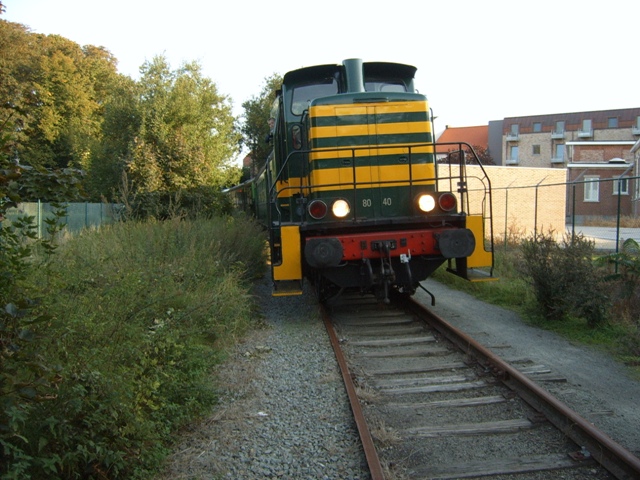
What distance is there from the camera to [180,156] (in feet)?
→ 60.0

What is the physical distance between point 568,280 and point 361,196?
3.08 metres

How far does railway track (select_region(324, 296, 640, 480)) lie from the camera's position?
3453 mm

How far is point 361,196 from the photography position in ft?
25.1

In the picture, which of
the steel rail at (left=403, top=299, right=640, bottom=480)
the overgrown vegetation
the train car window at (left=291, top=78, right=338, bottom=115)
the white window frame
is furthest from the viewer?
the white window frame

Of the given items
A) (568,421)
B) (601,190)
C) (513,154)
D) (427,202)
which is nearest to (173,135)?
(427,202)

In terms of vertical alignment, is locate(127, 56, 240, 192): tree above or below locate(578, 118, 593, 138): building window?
below

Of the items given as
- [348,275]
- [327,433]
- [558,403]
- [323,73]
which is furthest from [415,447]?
[323,73]

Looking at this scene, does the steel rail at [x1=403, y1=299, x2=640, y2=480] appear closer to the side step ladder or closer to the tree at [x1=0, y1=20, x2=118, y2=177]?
the side step ladder

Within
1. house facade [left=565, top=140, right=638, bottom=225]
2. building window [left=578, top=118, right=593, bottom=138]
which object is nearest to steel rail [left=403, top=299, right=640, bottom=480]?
house facade [left=565, top=140, right=638, bottom=225]

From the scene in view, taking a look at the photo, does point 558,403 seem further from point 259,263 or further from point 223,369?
point 259,263

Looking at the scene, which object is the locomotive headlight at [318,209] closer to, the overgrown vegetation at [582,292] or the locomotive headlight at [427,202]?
the locomotive headlight at [427,202]

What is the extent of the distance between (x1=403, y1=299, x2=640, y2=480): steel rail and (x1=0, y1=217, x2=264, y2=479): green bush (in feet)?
8.80

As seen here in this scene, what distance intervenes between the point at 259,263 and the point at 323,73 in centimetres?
522

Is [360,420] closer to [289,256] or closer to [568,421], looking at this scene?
[568,421]
